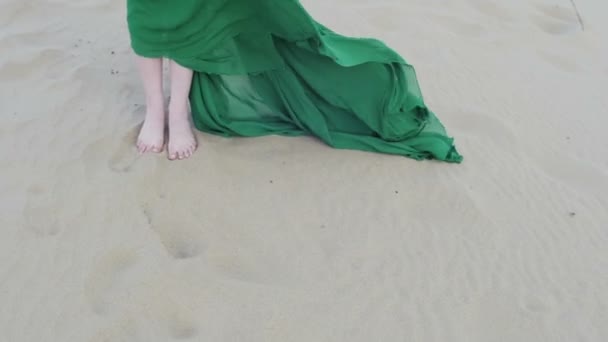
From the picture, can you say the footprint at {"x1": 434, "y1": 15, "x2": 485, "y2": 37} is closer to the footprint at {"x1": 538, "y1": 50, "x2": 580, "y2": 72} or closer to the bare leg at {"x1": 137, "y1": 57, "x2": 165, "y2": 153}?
the footprint at {"x1": 538, "y1": 50, "x2": 580, "y2": 72}

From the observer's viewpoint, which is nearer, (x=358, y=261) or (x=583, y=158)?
(x=358, y=261)

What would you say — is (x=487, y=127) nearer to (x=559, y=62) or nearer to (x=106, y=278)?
(x=559, y=62)

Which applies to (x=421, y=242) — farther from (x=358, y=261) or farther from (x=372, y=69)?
(x=372, y=69)

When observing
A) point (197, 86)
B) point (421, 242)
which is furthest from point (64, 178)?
point (421, 242)

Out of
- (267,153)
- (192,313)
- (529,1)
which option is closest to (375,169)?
(267,153)

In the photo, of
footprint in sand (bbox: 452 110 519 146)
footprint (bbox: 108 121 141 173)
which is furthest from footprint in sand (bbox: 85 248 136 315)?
footprint in sand (bbox: 452 110 519 146)

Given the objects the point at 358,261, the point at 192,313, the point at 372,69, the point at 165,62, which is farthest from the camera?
the point at 165,62

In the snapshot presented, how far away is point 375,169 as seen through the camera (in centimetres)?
247

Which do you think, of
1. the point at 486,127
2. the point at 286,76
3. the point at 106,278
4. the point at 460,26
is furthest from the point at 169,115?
the point at 460,26

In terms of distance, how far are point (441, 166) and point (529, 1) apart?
6.39 feet

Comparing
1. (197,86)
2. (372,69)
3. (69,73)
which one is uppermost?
(372,69)

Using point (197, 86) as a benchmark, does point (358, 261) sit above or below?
below

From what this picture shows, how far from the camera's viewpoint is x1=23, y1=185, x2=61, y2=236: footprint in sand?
207cm

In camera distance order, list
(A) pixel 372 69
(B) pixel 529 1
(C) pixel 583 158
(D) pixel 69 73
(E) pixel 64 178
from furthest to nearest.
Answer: (B) pixel 529 1
(D) pixel 69 73
(C) pixel 583 158
(A) pixel 372 69
(E) pixel 64 178
